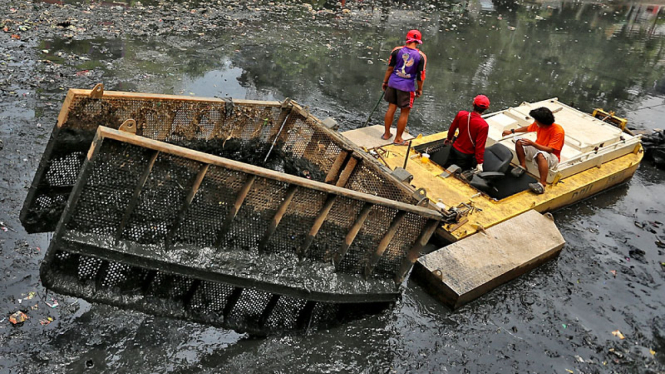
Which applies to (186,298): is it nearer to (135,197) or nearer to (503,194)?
(135,197)

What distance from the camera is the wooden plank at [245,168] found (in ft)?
10.5

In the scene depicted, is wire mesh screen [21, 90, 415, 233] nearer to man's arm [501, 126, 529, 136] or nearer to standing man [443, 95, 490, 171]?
standing man [443, 95, 490, 171]

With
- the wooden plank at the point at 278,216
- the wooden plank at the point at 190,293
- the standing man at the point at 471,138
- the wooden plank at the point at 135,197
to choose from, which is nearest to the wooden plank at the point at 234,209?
the wooden plank at the point at 278,216

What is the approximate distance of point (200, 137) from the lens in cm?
526

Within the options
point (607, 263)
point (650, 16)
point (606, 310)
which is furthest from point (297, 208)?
point (650, 16)

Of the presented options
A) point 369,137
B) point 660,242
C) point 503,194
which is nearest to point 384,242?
point 503,194

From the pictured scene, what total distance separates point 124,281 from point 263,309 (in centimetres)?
123

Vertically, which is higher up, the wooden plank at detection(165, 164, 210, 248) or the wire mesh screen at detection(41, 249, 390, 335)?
the wooden plank at detection(165, 164, 210, 248)

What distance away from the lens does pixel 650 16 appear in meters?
20.4

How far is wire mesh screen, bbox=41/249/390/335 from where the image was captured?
365 cm

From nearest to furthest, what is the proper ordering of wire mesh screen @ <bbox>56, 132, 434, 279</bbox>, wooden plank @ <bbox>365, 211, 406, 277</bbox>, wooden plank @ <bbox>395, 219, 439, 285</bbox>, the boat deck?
wire mesh screen @ <bbox>56, 132, 434, 279</bbox>, wooden plank @ <bbox>365, 211, 406, 277</bbox>, wooden plank @ <bbox>395, 219, 439, 285</bbox>, the boat deck

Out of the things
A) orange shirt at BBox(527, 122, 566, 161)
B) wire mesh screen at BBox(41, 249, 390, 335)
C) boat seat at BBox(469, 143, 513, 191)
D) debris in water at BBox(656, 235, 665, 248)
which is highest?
orange shirt at BBox(527, 122, 566, 161)

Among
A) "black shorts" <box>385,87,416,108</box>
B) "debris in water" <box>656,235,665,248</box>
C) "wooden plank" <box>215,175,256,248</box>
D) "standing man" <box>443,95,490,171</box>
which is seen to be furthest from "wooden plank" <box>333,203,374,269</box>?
"debris in water" <box>656,235,665,248</box>

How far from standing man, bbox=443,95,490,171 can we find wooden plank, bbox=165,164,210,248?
3.67 meters
